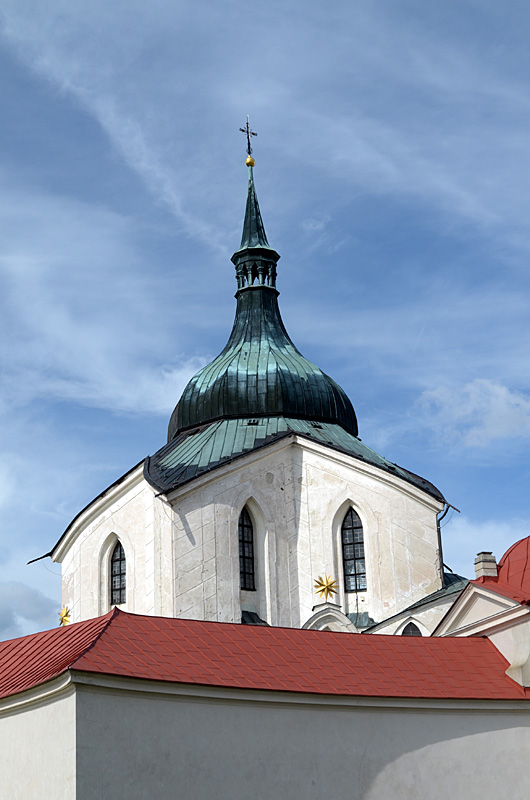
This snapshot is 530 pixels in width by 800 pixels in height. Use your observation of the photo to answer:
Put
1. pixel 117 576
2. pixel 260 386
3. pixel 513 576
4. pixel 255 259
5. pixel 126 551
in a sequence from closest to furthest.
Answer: pixel 513 576 → pixel 126 551 → pixel 117 576 → pixel 260 386 → pixel 255 259

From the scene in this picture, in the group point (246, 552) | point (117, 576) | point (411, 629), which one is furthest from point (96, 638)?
point (117, 576)

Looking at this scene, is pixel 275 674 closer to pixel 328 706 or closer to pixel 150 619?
pixel 328 706

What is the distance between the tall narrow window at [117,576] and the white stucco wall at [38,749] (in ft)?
46.9

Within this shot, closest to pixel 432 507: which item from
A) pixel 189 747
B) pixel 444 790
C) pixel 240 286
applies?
pixel 240 286

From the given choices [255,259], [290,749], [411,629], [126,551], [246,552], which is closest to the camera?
[290,749]

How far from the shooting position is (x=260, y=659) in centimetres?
1722

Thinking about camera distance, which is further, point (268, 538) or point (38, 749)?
point (268, 538)

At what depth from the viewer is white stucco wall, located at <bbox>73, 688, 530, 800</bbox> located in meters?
15.1

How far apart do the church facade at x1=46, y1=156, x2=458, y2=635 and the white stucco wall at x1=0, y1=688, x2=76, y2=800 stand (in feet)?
40.2

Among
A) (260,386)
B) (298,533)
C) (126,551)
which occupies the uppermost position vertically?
(260,386)

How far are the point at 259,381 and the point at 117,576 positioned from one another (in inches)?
280

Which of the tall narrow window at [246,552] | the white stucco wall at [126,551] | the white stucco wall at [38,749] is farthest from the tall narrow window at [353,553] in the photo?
the white stucco wall at [38,749]

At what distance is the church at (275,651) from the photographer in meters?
15.5

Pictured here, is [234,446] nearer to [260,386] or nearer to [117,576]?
[260,386]
